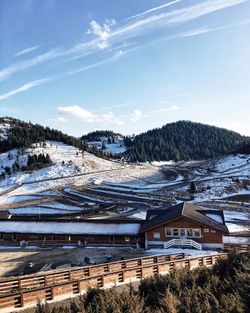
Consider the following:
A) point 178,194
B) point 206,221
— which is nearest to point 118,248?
point 206,221

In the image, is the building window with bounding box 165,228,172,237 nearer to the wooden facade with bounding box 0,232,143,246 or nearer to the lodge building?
the lodge building

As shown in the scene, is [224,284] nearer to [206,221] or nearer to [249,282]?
[249,282]

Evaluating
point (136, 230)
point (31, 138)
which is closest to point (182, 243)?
point (136, 230)

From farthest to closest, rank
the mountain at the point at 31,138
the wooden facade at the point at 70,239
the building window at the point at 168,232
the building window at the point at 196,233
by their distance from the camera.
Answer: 1. the mountain at the point at 31,138
2. the wooden facade at the point at 70,239
3. the building window at the point at 168,232
4. the building window at the point at 196,233

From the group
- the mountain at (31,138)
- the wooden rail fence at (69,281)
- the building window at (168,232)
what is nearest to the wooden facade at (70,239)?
the building window at (168,232)

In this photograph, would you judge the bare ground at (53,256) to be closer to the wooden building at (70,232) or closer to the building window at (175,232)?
the wooden building at (70,232)

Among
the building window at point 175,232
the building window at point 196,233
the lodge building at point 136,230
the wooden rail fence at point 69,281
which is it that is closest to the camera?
the wooden rail fence at point 69,281
